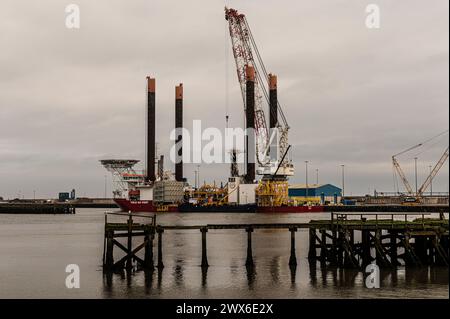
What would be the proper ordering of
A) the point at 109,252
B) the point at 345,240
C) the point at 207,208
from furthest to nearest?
the point at 207,208
the point at 345,240
the point at 109,252

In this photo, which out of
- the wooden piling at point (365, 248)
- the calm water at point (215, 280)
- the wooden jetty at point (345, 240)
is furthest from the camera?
the wooden piling at point (365, 248)

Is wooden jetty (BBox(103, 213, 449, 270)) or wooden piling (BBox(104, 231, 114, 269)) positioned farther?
wooden jetty (BBox(103, 213, 449, 270))

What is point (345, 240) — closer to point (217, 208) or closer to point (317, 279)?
point (317, 279)

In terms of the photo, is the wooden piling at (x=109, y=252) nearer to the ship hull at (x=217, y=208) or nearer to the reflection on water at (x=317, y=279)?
the reflection on water at (x=317, y=279)

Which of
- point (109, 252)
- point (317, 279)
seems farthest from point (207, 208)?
point (317, 279)

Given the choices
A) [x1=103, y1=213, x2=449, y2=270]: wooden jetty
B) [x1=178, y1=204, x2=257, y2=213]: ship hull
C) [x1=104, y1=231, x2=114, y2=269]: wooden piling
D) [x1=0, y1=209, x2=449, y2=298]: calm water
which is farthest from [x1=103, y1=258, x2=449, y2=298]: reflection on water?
[x1=178, y1=204, x2=257, y2=213]: ship hull

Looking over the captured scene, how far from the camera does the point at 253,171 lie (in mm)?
165500

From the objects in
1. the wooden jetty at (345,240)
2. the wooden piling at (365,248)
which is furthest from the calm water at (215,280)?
the wooden piling at (365,248)

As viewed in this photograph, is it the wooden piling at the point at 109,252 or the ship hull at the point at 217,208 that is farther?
the ship hull at the point at 217,208

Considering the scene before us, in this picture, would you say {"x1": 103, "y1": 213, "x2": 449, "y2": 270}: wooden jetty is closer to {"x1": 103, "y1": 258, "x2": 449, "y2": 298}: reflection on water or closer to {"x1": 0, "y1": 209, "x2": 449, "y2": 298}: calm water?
{"x1": 103, "y1": 258, "x2": 449, "y2": 298}: reflection on water
